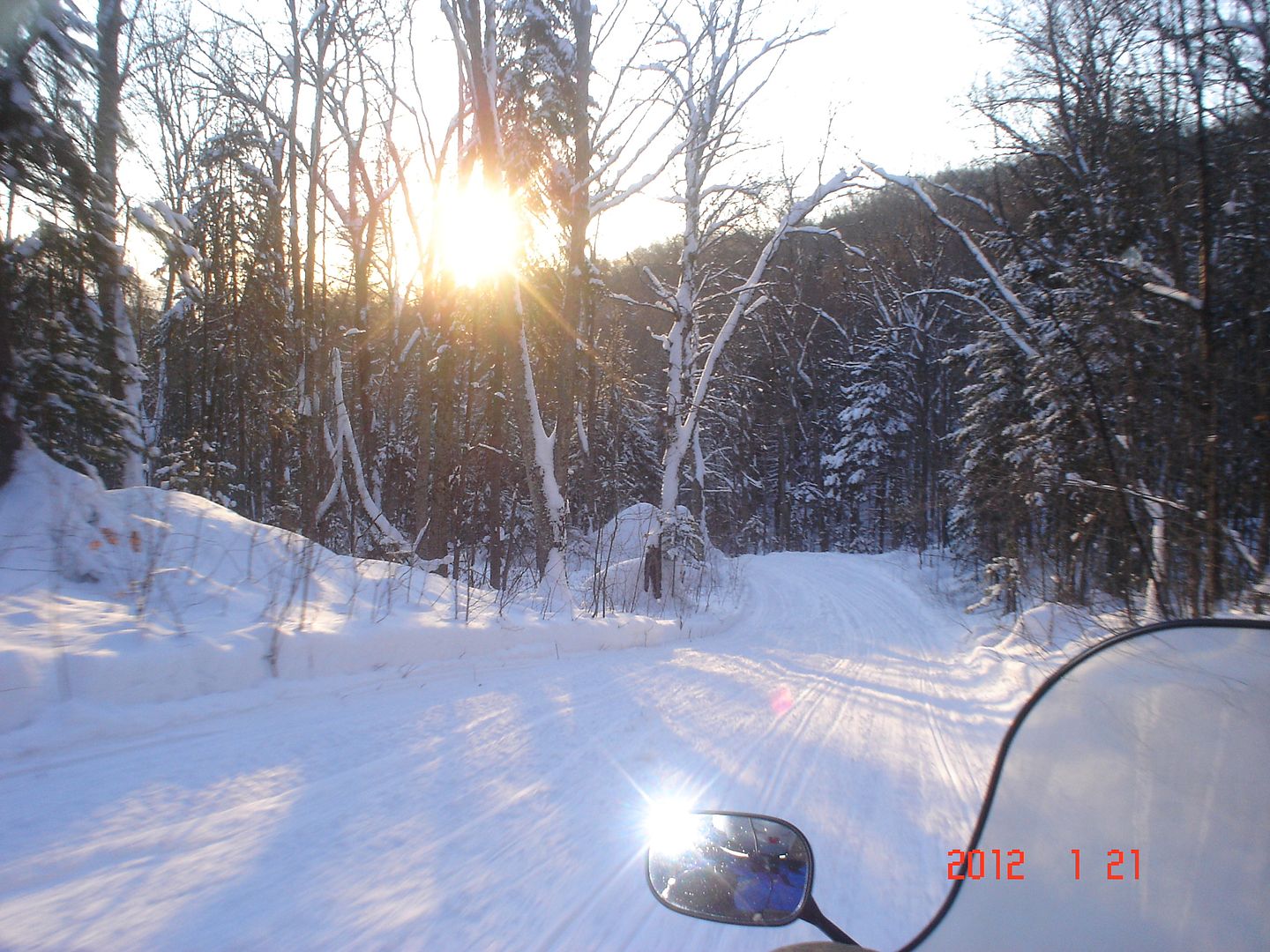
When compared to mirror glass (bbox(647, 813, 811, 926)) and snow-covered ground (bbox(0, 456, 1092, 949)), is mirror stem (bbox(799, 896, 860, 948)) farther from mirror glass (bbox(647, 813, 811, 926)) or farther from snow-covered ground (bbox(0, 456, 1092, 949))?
snow-covered ground (bbox(0, 456, 1092, 949))

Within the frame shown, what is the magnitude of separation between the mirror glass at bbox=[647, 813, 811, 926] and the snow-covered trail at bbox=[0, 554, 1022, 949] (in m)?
0.95

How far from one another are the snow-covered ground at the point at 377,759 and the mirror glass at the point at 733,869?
0.96 metres

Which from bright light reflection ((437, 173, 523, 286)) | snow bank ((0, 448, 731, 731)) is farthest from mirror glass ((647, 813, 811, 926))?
bright light reflection ((437, 173, 523, 286))

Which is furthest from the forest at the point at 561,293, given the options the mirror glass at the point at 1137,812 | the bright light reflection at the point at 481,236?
the mirror glass at the point at 1137,812

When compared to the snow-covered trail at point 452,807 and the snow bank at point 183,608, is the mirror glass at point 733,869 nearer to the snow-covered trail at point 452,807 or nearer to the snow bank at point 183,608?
the snow-covered trail at point 452,807

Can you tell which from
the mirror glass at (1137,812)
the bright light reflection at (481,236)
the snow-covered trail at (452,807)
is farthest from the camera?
the bright light reflection at (481,236)

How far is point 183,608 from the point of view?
4922 mm

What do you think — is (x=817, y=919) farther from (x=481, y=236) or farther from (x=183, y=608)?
(x=481, y=236)

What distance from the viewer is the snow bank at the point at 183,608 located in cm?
371

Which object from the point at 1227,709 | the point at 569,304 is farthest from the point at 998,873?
the point at 569,304

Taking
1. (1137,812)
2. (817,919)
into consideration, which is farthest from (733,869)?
(1137,812)

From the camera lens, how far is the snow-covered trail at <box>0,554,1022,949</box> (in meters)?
2.30

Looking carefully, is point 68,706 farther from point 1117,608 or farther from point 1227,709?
point 1117,608

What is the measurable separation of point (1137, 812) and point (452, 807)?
2760 millimetres
